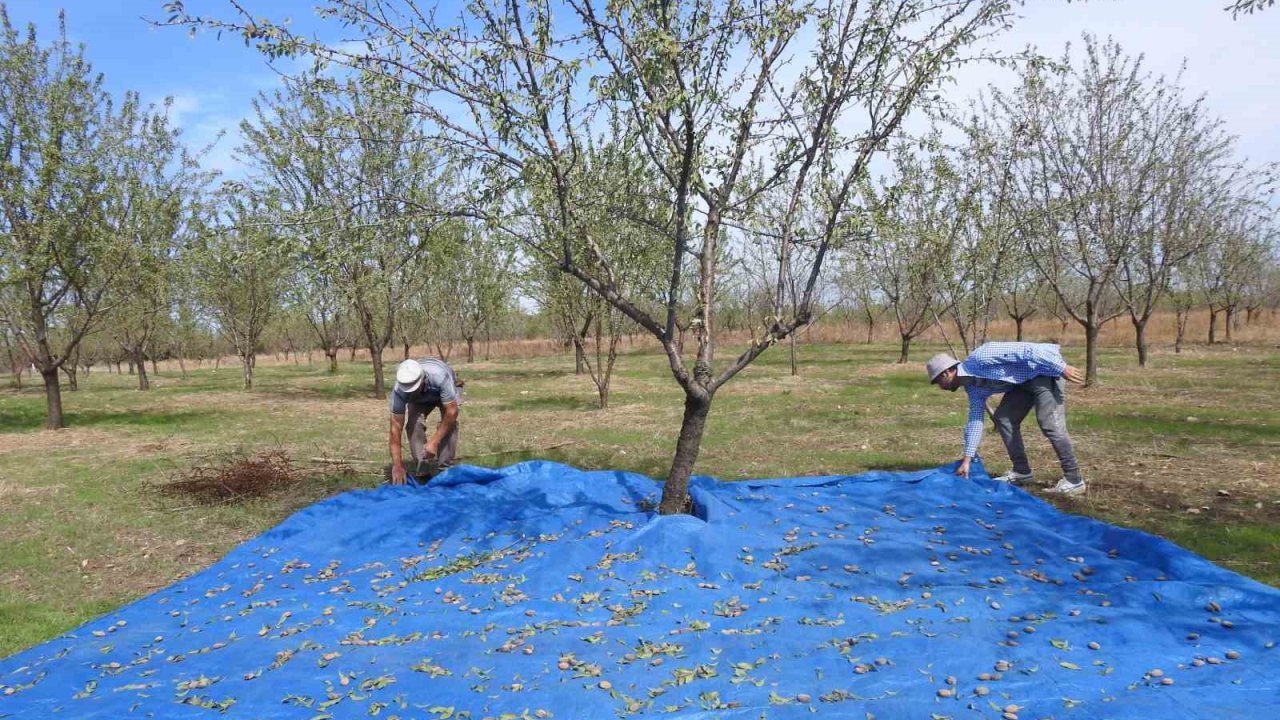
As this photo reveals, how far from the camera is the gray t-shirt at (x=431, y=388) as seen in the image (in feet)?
25.3

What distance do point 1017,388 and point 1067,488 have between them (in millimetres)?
1066

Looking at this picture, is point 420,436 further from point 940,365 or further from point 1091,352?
point 1091,352

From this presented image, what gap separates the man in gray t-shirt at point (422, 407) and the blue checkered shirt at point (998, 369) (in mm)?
5205

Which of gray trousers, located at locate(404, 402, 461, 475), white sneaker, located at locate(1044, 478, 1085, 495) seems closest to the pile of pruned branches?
gray trousers, located at locate(404, 402, 461, 475)

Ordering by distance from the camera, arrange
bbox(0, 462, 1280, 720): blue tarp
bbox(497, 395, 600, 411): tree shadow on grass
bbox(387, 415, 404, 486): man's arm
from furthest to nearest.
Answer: bbox(497, 395, 600, 411): tree shadow on grass < bbox(387, 415, 404, 486): man's arm < bbox(0, 462, 1280, 720): blue tarp

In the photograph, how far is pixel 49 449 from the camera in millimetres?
11438

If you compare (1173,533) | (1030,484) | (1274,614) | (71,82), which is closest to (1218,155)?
(1030,484)

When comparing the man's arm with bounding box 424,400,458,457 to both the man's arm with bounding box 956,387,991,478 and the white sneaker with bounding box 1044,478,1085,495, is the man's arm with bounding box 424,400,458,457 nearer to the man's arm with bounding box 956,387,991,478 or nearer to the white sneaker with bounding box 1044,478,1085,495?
the man's arm with bounding box 956,387,991,478

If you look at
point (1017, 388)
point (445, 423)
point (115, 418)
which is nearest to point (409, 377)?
point (445, 423)

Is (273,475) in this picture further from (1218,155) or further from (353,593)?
(1218,155)

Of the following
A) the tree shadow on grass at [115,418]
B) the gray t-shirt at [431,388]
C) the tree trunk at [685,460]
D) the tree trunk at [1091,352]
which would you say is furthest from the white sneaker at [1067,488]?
the tree shadow on grass at [115,418]

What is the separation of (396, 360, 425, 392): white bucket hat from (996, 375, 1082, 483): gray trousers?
606cm

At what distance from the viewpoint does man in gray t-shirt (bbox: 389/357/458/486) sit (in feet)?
24.5

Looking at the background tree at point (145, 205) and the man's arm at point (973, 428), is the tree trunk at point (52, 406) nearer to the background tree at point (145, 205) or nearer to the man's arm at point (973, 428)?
the background tree at point (145, 205)
